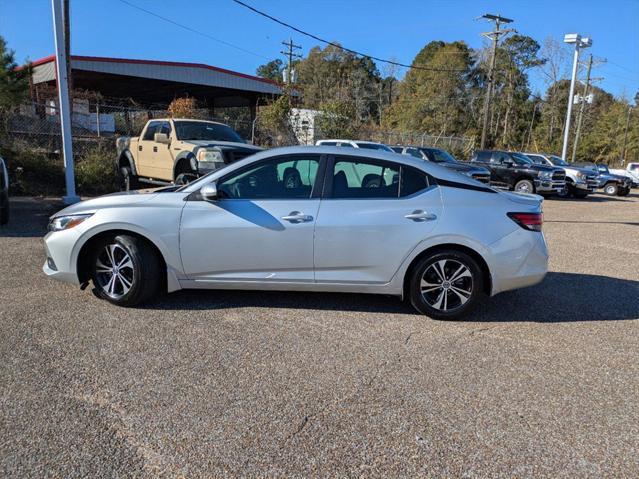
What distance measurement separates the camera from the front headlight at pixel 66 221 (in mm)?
4707

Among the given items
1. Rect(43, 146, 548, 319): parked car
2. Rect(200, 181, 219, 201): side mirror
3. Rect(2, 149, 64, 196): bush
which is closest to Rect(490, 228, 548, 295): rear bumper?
Rect(43, 146, 548, 319): parked car

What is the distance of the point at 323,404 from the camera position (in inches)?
124

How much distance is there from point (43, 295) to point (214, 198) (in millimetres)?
2143

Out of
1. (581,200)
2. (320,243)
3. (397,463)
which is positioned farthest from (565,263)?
(581,200)

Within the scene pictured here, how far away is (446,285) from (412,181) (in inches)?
41.1

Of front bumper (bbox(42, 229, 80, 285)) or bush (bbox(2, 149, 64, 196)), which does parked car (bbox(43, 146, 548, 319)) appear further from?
bush (bbox(2, 149, 64, 196))

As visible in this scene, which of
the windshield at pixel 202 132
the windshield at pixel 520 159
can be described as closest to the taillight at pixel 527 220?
the windshield at pixel 202 132

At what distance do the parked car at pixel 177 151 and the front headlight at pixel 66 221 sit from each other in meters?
4.89

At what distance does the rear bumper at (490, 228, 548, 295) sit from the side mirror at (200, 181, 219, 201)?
103 inches

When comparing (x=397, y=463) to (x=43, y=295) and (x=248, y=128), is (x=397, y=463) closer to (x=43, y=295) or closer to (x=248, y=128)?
(x=43, y=295)

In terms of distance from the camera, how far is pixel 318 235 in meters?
4.55

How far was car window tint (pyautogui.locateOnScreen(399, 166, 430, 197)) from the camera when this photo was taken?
4676 millimetres

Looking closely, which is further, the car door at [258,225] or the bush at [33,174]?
the bush at [33,174]

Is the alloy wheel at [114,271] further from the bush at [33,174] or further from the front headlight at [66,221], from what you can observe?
the bush at [33,174]
